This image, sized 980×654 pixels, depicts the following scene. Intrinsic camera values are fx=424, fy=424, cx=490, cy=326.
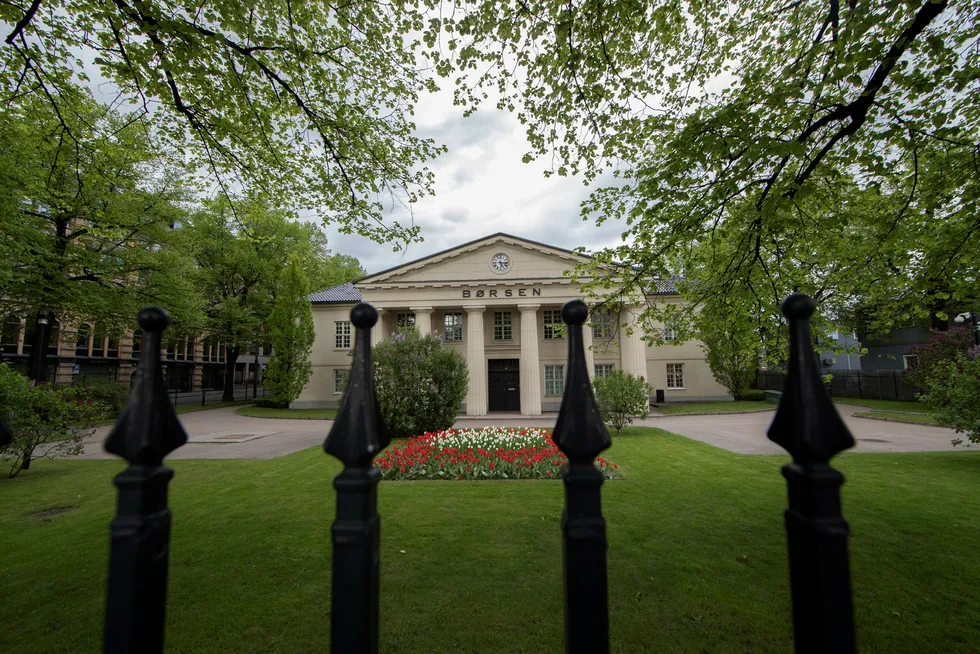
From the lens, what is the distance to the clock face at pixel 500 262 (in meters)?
26.2

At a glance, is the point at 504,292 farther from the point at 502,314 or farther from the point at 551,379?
the point at 551,379

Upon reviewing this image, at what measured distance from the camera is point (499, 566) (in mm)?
4387

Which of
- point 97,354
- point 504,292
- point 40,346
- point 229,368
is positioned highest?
point 504,292

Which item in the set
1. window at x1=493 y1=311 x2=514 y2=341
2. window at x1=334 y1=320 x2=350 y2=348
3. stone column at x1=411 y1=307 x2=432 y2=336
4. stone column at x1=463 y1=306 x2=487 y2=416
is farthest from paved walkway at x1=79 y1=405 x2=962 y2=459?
window at x1=334 y1=320 x2=350 y2=348

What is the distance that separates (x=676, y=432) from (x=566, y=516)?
17.0m

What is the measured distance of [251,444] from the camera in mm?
14281

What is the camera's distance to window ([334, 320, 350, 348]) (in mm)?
32312

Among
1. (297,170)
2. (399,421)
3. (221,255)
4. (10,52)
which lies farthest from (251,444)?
(221,255)

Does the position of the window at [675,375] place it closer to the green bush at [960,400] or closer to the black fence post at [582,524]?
the green bush at [960,400]

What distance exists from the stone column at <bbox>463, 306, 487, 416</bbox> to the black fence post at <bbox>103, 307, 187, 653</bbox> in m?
23.8

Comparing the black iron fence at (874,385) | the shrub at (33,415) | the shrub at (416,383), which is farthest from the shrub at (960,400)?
the shrub at (33,415)

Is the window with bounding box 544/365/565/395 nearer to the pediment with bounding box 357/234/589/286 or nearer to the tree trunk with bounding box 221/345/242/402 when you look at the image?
the pediment with bounding box 357/234/589/286

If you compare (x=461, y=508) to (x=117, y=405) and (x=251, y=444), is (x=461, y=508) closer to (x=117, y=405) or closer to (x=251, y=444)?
(x=251, y=444)

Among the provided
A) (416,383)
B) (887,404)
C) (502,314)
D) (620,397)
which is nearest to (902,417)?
(887,404)
